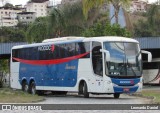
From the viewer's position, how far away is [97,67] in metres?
25.4

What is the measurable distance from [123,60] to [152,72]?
2383 centimetres

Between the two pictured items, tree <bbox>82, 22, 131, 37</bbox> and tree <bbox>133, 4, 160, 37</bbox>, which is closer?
tree <bbox>82, 22, 131, 37</bbox>

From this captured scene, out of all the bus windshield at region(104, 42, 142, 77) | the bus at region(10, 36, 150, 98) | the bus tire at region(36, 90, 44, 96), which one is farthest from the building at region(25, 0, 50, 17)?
the bus windshield at region(104, 42, 142, 77)

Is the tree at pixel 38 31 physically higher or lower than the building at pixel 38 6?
lower

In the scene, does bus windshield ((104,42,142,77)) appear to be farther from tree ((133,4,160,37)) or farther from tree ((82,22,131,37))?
tree ((133,4,160,37))

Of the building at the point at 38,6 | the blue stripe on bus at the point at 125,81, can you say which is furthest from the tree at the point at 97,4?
the building at the point at 38,6

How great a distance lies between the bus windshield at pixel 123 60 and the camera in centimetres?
2484

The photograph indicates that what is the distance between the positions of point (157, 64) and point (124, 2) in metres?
11.9

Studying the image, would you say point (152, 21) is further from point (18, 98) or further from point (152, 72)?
point (18, 98)

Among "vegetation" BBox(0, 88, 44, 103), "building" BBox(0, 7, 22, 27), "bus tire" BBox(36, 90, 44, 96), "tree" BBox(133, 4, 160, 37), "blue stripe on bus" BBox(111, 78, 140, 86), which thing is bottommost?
"bus tire" BBox(36, 90, 44, 96)

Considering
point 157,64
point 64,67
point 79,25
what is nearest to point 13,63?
point 64,67

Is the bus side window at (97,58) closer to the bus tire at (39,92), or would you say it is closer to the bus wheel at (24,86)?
the bus tire at (39,92)

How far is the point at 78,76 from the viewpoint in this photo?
26.8 m

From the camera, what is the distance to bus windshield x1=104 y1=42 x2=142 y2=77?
81.5ft
